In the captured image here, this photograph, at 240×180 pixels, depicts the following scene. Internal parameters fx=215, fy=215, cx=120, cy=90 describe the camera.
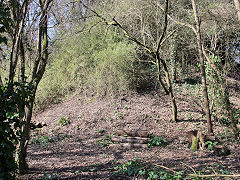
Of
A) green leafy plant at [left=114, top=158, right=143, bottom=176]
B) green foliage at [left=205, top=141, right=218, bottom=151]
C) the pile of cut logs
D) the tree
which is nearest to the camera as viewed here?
the tree

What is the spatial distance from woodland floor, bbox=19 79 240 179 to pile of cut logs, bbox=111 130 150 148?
0.88 ft

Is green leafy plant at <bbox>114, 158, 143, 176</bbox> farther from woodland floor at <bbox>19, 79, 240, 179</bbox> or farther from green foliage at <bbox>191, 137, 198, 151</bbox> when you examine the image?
green foliage at <bbox>191, 137, 198, 151</bbox>

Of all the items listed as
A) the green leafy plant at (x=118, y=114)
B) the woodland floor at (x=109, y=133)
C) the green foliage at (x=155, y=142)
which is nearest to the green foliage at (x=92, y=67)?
the woodland floor at (x=109, y=133)

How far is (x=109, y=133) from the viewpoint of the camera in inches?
273

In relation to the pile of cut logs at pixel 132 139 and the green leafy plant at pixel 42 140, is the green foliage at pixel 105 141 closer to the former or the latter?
the pile of cut logs at pixel 132 139

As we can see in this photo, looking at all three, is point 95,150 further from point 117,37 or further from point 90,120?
point 117,37

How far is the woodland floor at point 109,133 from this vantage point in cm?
389

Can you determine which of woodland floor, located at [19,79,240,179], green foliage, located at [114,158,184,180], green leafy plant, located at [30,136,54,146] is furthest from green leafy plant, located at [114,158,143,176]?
green leafy plant, located at [30,136,54,146]

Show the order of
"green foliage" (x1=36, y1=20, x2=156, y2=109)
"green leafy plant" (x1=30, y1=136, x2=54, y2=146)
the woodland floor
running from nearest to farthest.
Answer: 1. the woodland floor
2. "green leafy plant" (x1=30, y1=136, x2=54, y2=146)
3. "green foliage" (x1=36, y1=20, x2=156, y2=109)

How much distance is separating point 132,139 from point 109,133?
1.31 meters

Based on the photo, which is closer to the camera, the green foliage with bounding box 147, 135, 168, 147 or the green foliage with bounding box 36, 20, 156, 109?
the green foliage with bounding box 147, 135, 168, 147

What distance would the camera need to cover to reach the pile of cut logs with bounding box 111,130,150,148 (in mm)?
5617

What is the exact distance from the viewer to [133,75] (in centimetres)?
895

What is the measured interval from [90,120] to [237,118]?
A: 5.18 m
